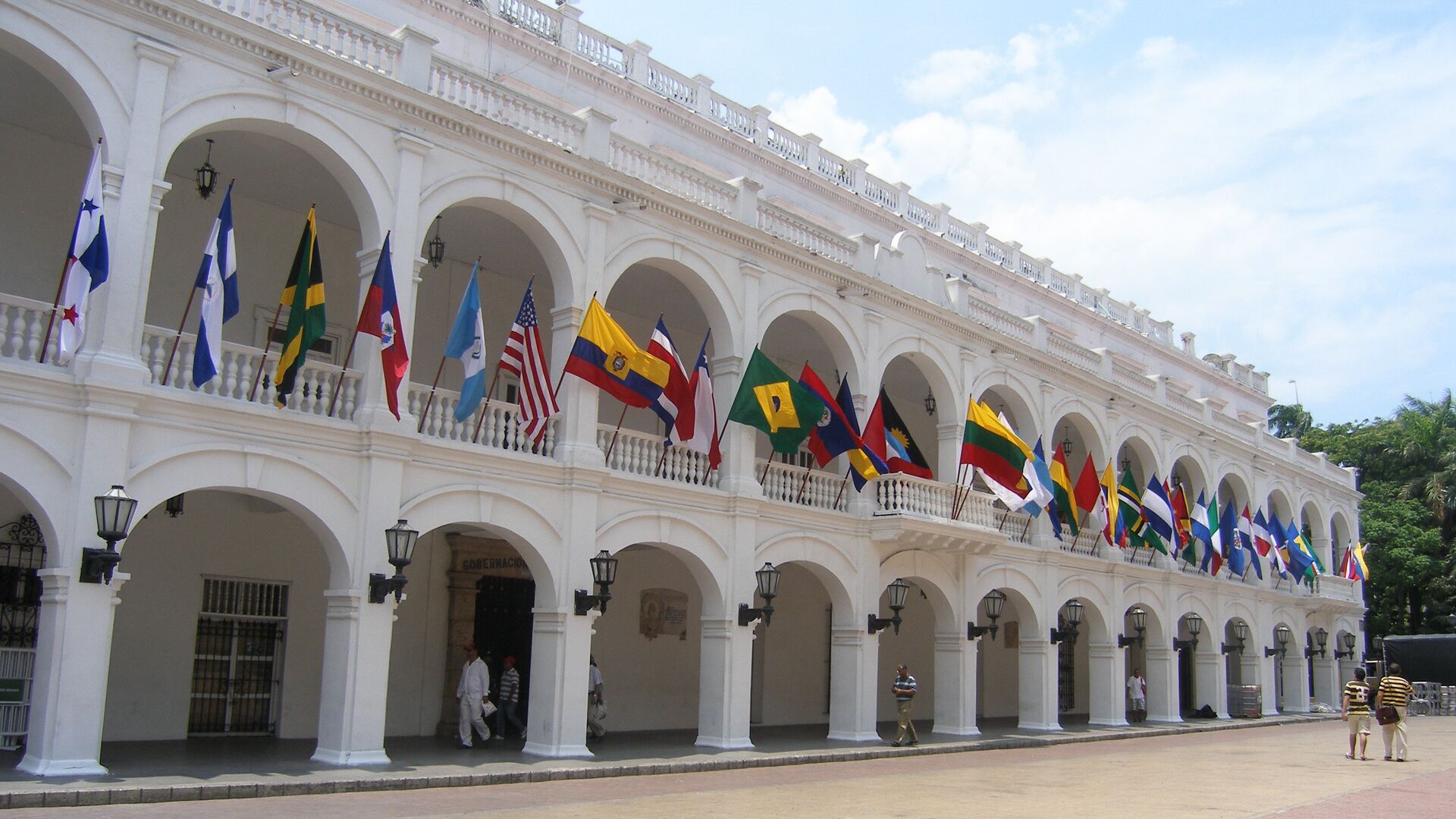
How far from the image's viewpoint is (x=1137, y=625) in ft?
105

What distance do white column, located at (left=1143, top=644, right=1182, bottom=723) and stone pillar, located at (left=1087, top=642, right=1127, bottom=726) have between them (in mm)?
2241

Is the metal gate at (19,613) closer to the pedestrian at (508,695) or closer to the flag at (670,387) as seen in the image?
the pedestrian at (508,695)

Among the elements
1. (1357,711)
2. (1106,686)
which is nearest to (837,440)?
(1357,711)

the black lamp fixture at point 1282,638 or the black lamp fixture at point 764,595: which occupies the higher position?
the black lamp fixture at point 764,595

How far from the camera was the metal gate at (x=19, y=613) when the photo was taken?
47.1 ft

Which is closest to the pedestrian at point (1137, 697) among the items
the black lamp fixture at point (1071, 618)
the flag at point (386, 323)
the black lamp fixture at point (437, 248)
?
the black lamp fixture at point (1071, 618)

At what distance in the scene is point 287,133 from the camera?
48.0 ft

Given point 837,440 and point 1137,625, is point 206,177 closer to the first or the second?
point 837,440

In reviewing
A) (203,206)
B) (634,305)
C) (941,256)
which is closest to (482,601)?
(634,305)

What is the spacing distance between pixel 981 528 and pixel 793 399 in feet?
18.1

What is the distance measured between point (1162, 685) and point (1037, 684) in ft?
19.9

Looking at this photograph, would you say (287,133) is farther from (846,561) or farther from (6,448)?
(846,561)

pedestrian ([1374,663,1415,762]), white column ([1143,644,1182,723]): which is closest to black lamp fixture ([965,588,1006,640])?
pedestrian ([1374,663,1415,762])

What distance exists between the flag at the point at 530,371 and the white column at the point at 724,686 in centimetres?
467
